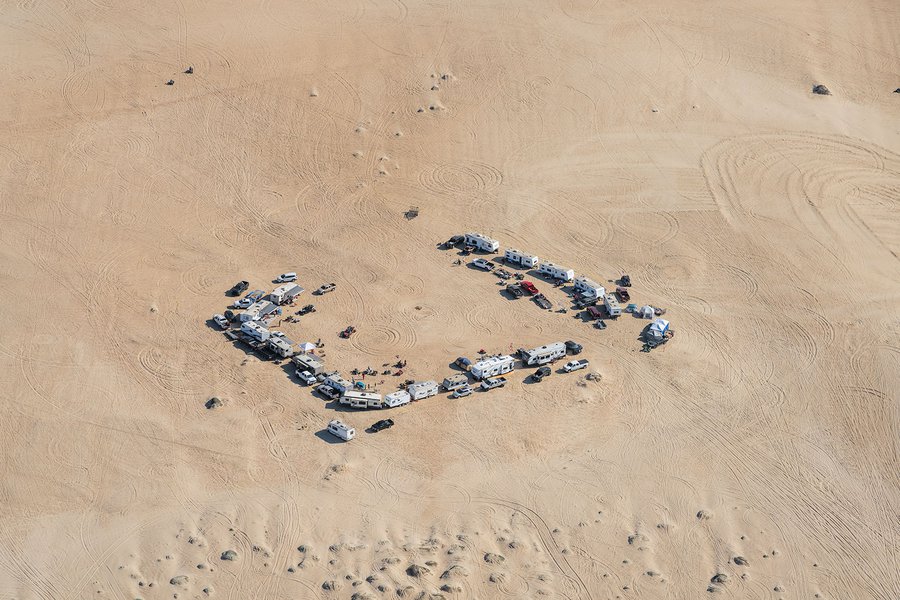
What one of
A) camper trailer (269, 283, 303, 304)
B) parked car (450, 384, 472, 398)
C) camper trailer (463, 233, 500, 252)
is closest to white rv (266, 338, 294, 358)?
camper trailer (269, 283, 303, 304)

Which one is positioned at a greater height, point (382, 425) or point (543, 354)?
point (543, 354)

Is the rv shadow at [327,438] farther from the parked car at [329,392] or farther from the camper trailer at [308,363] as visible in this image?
the camper trailer at [308,363]

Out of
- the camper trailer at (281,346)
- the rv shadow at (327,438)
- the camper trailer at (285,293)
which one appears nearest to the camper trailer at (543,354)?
the rv shadow at (327,438)

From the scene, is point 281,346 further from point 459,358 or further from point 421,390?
point 459,358

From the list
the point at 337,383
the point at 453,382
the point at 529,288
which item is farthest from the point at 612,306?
the point at 337,383

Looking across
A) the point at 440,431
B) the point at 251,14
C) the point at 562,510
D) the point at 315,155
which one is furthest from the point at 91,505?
the point at 251,14
